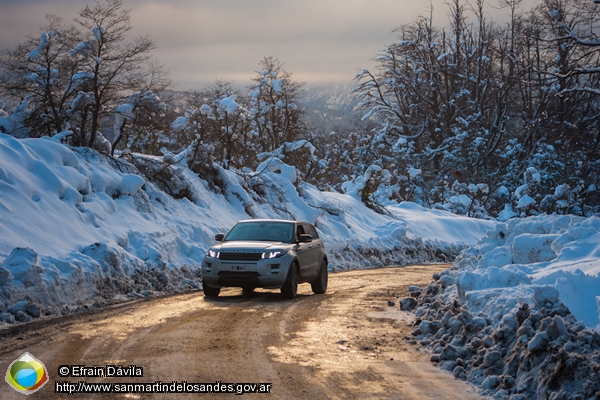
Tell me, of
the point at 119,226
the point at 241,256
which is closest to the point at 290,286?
the point at 241,256

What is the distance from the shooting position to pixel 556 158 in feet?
135

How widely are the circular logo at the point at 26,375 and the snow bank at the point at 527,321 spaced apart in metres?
4.27

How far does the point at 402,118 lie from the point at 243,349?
164ft

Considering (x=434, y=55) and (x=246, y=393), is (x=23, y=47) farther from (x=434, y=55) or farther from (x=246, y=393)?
(x=434, y=55)

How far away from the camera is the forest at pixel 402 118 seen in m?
20.6

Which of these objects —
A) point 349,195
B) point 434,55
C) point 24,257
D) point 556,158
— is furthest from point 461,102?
point 24,257

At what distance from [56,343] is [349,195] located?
1119 inches

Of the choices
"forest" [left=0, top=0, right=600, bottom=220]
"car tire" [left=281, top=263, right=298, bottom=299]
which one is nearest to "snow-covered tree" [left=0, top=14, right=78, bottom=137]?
"forest" [left=0, top=0, right=600, bottom=220]

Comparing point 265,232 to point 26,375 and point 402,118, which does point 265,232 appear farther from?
point 402,118

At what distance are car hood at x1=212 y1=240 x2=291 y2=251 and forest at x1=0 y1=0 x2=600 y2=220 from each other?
25.9 feet

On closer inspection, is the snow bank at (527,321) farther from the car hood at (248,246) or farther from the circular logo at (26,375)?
the circular logo at (26,375)

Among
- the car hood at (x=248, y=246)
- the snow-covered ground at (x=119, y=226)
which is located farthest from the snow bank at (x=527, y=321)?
the snow-covered ground at (x=119, y=226)

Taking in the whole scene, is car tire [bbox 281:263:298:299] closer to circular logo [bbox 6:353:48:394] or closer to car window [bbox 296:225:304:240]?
car window [bbox 296:225:304:240]

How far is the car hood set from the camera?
43.8 ft
